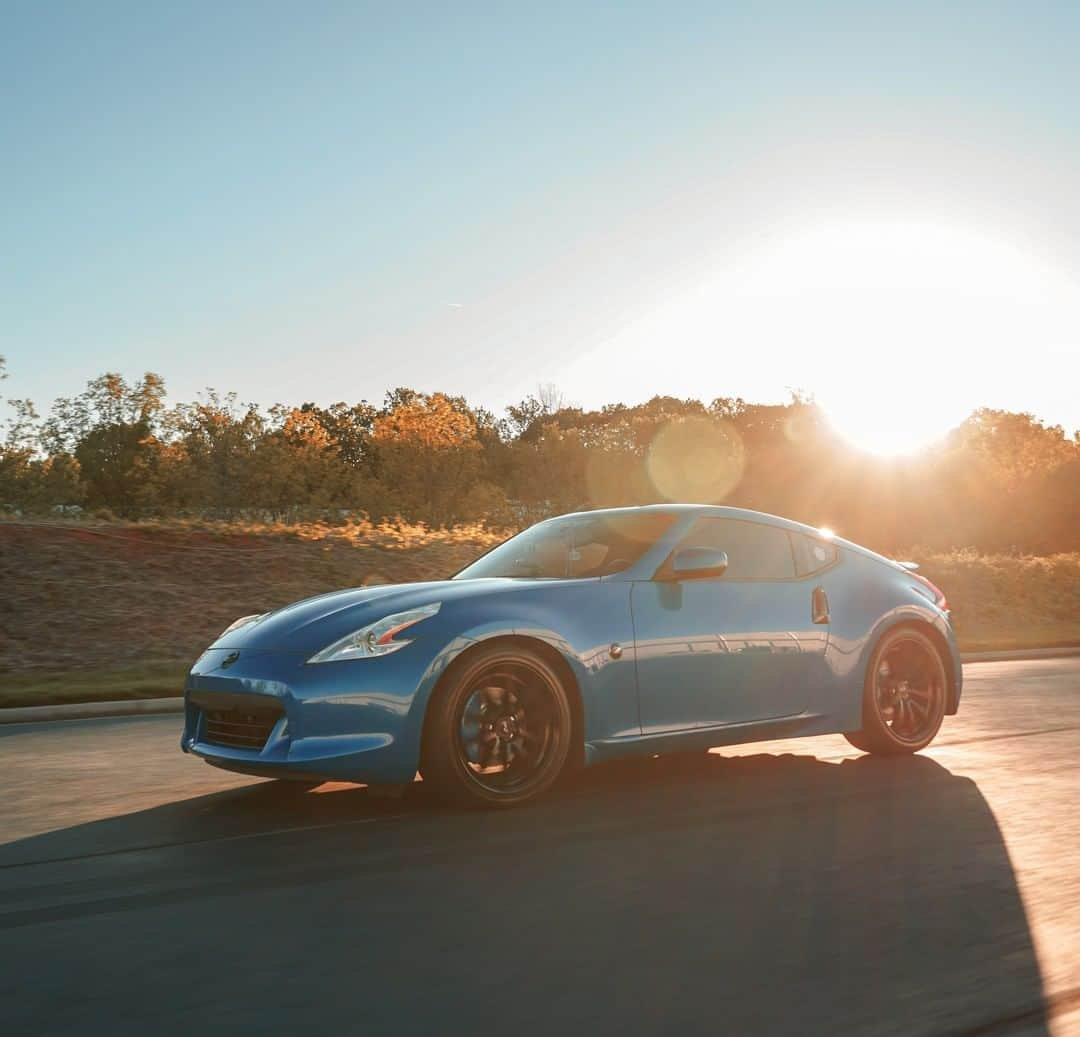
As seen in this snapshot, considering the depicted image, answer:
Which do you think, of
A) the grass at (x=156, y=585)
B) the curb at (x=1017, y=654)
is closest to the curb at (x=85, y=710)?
the grass at (x=156, y=585)

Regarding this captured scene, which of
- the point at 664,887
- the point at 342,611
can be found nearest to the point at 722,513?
the point at 342,611

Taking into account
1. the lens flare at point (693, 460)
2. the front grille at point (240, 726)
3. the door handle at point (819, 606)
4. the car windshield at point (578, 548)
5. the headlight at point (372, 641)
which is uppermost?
the lens flare at point (693, 460)

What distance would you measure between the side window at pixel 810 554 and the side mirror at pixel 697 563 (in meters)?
1.01

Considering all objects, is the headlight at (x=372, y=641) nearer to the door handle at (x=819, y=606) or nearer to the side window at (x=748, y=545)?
the side window at (x=748, y=545)

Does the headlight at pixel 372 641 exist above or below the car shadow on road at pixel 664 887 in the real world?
above

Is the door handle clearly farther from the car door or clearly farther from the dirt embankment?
the dirt embankment

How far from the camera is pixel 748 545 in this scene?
7977mm

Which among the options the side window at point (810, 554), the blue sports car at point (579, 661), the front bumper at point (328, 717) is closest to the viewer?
the front bumper at point (328, 717)

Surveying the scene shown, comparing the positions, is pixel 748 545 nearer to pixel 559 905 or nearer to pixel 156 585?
pixel 559 905

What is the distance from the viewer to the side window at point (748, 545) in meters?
7.80

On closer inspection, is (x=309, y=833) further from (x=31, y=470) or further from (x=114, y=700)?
(x=31, y=470)

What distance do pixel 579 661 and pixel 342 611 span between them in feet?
3.93

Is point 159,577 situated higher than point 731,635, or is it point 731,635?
point 159,577

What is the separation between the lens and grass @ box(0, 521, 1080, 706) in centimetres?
1455
